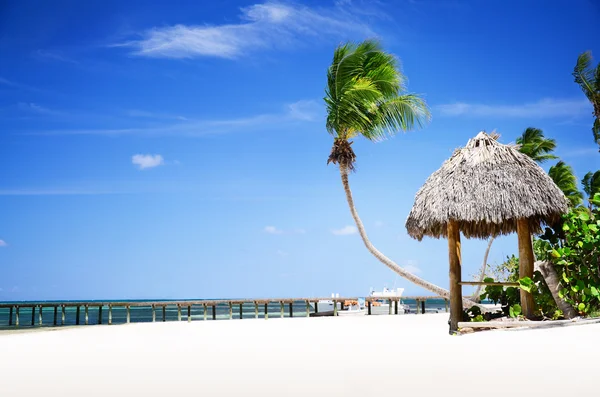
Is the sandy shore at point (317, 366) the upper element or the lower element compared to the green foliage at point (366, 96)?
lower

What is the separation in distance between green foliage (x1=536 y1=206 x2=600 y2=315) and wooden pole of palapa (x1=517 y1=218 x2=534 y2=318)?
0.51m

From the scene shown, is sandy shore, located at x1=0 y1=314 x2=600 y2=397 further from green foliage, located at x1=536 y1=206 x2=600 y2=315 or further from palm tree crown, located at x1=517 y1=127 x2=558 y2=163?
palm tree crown, located at x1=517 y1=127 x2=558 y2=163

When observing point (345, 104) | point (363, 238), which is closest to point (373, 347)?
point (363, 238)

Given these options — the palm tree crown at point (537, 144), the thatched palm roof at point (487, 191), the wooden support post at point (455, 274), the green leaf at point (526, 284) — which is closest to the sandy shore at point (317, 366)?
the wooden support post at point (455, 274)

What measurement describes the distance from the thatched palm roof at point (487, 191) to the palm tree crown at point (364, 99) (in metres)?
5.66

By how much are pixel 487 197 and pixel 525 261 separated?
145cm

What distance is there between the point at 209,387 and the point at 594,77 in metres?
16.0

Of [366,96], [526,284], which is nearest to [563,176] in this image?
[366,96]

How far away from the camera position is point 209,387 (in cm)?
642

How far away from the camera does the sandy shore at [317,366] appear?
616 cm

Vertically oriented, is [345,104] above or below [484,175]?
above

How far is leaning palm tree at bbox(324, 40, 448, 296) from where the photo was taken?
17359mm

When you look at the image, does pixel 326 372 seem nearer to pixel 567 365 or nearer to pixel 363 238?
pixel 567 365

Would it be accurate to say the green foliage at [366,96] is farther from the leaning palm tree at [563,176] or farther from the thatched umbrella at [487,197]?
the leaning palm tree at [563,176]
